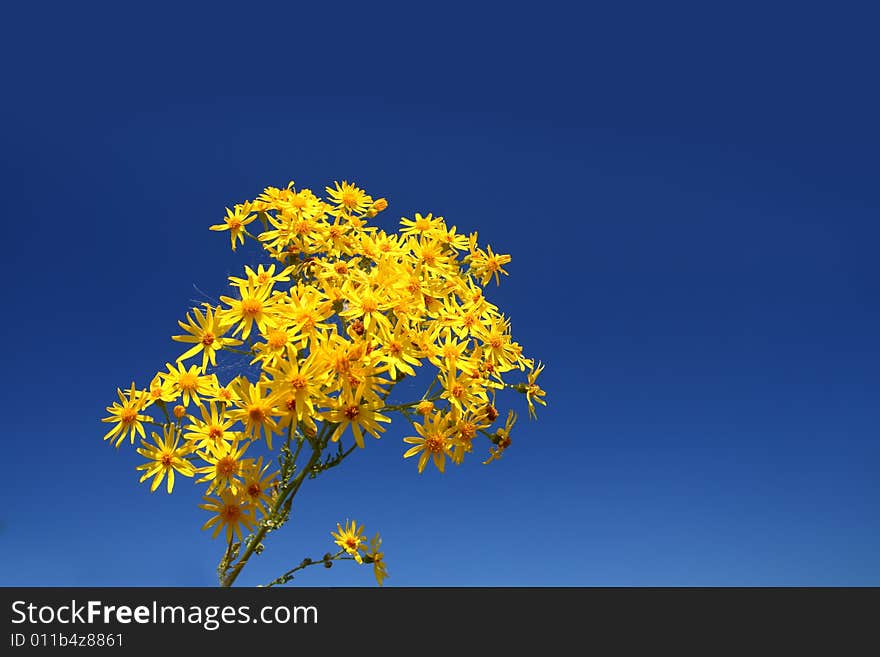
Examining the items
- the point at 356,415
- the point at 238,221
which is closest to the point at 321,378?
the point at 356,415

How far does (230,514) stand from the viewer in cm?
360

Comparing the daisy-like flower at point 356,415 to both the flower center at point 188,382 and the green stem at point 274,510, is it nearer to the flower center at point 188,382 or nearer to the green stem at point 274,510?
the green stem at point 274,510

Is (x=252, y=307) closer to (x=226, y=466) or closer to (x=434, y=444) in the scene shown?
(x=226, y=466)

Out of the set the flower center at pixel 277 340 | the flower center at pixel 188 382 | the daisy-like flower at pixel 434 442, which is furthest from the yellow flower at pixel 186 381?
the daisy-like flower at pixel 434 442

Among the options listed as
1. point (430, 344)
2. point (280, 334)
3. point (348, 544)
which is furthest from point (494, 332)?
point (348, 544)

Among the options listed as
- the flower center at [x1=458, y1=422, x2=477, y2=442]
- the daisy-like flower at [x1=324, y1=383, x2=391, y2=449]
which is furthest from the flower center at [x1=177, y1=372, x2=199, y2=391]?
the flower center at [x1=458, y1=422, x2=477, y2=442]

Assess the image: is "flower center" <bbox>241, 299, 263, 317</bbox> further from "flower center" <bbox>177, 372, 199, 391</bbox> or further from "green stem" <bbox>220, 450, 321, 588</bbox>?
"green stem" <bbox>220, 450, 321, 588</bbox>

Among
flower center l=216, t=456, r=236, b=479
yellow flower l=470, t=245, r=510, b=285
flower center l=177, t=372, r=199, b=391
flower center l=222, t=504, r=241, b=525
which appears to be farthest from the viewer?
yellow flower l=470, t=245, r=510, b=285

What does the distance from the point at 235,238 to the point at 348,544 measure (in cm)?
233

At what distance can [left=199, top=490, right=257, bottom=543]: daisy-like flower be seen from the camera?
356 centimetres

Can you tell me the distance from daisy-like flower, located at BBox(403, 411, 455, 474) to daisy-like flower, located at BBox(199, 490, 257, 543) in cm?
96

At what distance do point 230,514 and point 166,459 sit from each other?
1.52 ft
